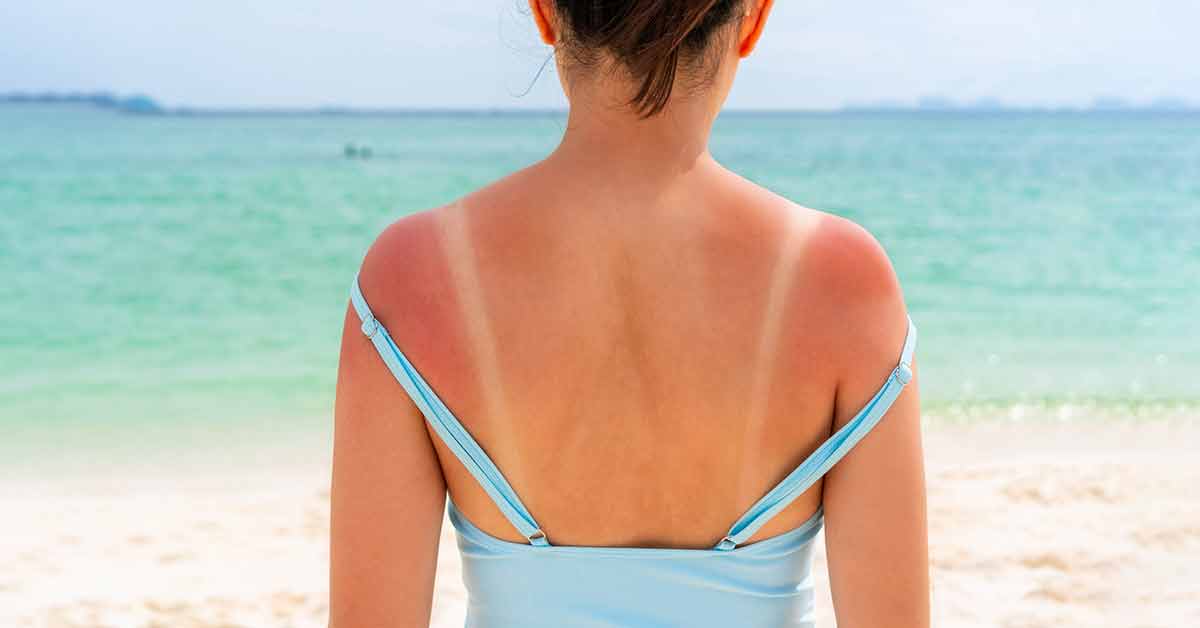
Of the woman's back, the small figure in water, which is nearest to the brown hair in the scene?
the woman's back

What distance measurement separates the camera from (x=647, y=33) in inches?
37.8

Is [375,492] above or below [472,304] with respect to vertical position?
below

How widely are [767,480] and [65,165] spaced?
28.7 metres

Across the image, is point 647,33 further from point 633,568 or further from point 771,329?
point 633,568

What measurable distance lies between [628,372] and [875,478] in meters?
0.28

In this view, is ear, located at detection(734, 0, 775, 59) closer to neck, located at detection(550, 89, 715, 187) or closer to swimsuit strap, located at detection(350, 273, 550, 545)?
neck, located at detection(550, 89, 715, 187)

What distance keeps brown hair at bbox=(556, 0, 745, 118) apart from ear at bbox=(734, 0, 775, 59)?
3 cm

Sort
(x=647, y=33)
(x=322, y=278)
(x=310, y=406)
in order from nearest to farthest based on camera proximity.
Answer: (x=647, y=33) < (x=310, y=406) < (x=322, y=278)

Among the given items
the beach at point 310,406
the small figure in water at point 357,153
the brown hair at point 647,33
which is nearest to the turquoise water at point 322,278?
the beach at point 310,406

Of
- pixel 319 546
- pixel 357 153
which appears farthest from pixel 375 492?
pixel 357 153

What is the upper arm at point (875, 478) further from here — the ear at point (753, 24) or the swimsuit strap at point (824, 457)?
the ear at point (753, 24)

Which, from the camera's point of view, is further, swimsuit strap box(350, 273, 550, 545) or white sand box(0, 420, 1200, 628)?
white sand box(0, 420, 1200, 628)

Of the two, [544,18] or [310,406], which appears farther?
[310,406]

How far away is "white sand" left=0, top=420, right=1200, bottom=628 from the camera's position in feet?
11.8
